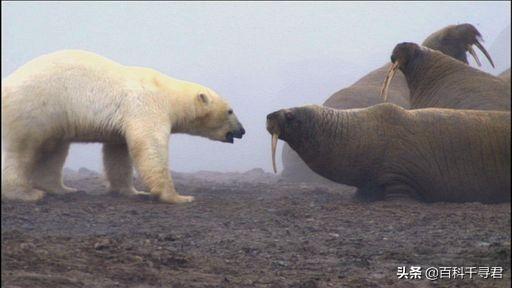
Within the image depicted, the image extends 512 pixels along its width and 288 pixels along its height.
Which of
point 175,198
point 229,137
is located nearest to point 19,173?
point 175,198

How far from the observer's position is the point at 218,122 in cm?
554

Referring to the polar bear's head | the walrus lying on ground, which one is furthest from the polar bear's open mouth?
the walrus lying on ground

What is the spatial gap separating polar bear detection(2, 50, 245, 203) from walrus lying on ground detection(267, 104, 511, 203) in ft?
1.92

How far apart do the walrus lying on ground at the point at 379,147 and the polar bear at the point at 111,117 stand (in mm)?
586

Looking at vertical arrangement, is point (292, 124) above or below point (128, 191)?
above

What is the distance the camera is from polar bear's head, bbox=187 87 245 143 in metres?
5.48

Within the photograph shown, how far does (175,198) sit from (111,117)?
700 millimetres

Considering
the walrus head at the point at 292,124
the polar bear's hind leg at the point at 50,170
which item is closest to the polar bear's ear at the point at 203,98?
the walrus head at the point at 292,124

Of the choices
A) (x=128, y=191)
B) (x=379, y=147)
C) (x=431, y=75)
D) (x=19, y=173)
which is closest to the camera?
(x=19, y=173)

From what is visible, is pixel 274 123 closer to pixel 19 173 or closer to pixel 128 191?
pixel 128 191

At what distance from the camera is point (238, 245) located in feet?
8.58

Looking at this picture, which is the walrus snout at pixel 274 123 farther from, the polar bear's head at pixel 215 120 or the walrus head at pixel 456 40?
the walrus head at pixel 456 40

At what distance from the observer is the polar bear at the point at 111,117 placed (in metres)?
3.37

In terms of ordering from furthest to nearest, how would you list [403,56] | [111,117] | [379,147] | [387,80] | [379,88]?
[379,88] < [387,80] < [403,56] < [379,147] < [111,117]
